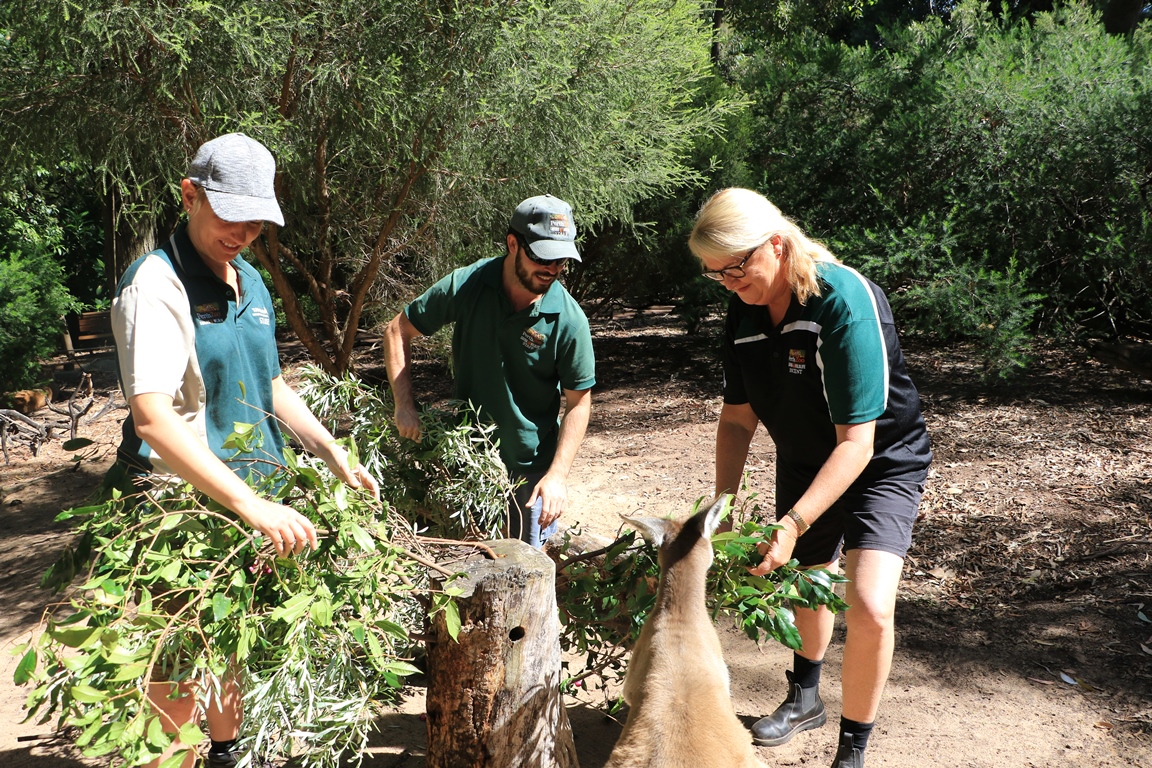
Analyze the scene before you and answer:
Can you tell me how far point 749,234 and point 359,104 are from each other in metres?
4.00

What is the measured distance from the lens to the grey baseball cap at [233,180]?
108 inches

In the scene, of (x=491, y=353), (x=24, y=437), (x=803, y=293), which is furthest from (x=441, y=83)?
(x=24, y=437)

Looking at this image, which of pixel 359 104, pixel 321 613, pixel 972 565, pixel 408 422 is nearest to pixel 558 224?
pixel 408 422

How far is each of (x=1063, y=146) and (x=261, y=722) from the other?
9.45 metres

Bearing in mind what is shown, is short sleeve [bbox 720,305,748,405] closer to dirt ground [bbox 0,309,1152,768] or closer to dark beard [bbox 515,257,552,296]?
dark beard [bbox 515,257,552,296]

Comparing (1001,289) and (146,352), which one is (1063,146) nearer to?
(1001,289)

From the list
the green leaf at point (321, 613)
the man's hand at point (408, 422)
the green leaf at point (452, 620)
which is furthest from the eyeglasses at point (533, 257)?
the green leaf at point (321, 613)

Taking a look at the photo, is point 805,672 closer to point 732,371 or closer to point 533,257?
point 732,371

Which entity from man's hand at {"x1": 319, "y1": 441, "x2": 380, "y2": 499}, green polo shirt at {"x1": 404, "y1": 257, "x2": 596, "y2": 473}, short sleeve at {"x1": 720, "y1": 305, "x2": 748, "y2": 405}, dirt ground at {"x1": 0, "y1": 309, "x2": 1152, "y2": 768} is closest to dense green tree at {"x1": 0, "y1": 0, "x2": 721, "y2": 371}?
dirt ground at {"x1": 0, "y1": 309, "x2": 1152, "y2": 768}

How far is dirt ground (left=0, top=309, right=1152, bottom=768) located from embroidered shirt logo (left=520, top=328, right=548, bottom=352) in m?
1.91

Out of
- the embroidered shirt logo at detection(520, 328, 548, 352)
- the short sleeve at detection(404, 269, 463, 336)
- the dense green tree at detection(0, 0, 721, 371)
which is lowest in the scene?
the embroidered shirt logo at detection(520, 328, 548, 352)

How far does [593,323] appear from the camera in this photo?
15.4m

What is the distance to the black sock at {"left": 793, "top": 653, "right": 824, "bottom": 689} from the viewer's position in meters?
4.10

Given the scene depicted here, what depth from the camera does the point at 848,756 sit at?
10.9 ft
